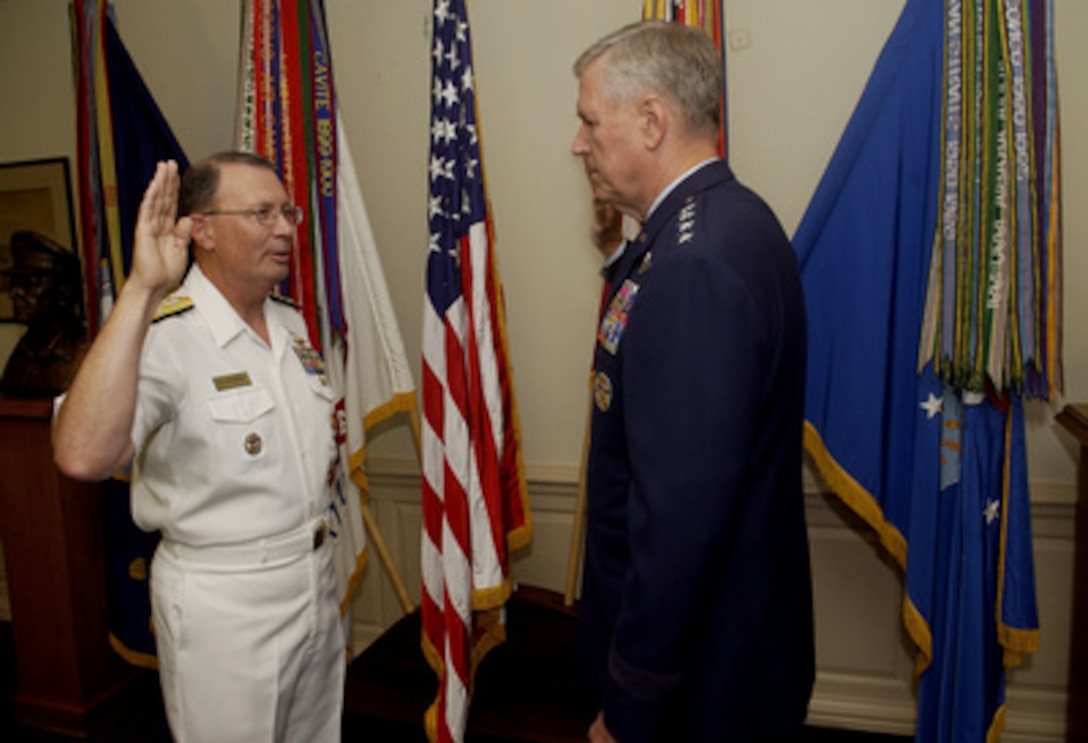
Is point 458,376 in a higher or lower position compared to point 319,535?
higher

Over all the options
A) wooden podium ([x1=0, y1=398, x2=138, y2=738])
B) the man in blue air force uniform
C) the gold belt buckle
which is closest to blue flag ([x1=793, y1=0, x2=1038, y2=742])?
the man in blue air force uniform

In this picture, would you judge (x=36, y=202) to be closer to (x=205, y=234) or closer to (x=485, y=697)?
(x=205, y=234)

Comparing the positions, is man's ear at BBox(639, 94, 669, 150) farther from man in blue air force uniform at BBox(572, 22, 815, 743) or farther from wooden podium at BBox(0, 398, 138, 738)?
wooden podium at BBox(0, 398, 138, 738)

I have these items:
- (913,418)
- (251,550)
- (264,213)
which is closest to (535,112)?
(264,213)

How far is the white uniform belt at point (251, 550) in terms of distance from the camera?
51.7 inches

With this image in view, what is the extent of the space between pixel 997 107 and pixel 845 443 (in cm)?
88

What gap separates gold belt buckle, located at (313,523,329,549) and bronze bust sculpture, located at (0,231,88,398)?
1500 mm

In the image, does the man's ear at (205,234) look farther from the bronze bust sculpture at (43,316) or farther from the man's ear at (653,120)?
the bronze bust sculpture at (43,316)

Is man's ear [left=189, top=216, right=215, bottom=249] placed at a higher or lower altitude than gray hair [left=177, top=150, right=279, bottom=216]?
lower

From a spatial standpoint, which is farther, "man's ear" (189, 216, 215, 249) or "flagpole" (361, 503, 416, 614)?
"flagpole" (361, 503, 416, 614)

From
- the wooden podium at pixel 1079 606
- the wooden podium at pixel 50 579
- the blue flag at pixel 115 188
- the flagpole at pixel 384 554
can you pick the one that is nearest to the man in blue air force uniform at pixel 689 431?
the wooden podium at pixel 1079 606

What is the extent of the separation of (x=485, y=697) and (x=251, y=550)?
3.24 feet

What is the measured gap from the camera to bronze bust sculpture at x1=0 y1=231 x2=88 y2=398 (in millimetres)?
2525

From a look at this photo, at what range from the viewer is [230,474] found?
130 centimetres
